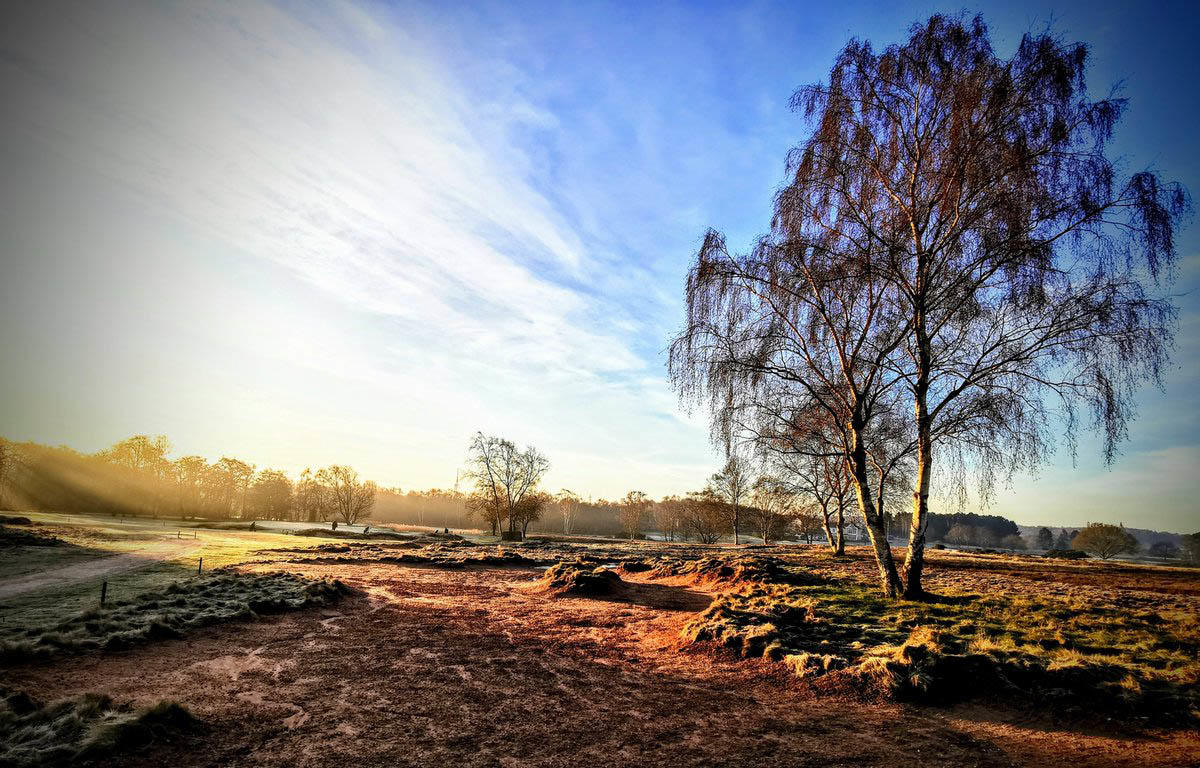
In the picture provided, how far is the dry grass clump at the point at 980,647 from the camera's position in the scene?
7020mm

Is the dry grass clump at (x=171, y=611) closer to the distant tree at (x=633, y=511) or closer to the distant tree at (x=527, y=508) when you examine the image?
the distant tree at (x=527, y=508)

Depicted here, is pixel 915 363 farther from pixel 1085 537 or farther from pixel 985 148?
pixel 1085 537

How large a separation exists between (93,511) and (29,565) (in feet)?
259

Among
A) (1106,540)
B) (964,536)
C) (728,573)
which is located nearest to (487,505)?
(728,573)

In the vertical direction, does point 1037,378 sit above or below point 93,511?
above

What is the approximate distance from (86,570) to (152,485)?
85481mm

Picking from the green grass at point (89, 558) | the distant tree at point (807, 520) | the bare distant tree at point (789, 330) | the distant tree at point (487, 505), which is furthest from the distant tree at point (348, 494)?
the bare distant tree at point (789, 330)

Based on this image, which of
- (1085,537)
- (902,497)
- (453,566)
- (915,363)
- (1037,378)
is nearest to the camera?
(1037,378)

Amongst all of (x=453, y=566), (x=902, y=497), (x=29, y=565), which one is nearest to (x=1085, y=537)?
(x=902, y=497)

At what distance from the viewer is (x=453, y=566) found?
27422 mm

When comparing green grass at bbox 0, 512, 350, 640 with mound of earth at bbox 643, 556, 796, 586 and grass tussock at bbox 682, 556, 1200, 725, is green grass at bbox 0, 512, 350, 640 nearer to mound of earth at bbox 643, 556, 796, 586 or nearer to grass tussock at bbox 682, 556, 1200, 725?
grass tussock at bbox 682, 556, 1200, 725

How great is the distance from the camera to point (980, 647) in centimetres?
875

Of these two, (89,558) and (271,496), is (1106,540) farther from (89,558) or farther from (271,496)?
(271,496)

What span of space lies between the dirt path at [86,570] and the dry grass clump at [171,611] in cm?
469
